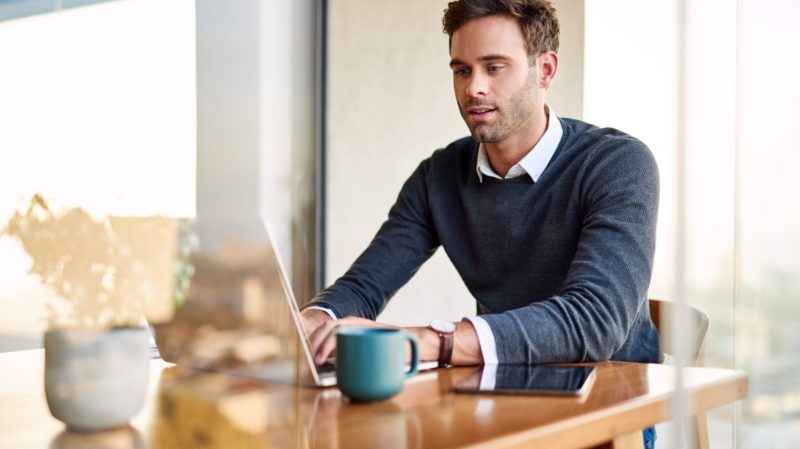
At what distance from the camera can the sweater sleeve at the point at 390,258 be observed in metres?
1.67

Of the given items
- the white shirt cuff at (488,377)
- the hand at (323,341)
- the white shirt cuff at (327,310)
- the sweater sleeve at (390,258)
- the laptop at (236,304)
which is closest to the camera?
the laptop at (236,304)

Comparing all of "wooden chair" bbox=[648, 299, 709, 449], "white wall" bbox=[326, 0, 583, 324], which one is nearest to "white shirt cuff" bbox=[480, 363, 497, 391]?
"wooden chair" bbox=[648, 299, 709, 449]

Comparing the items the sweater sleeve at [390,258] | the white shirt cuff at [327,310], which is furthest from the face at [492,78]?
the white shirt cuff at [327,310]

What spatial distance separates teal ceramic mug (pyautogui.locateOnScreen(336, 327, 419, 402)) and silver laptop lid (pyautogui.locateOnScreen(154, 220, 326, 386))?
0.07 m

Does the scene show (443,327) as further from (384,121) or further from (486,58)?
(384,121)

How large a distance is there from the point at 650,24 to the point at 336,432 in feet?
10.5

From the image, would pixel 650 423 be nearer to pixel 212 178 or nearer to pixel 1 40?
pixel 1 40

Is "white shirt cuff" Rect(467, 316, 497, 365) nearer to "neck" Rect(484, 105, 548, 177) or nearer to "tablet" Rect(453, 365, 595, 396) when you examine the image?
"tablet" Rect(453, 365, 595, 396)

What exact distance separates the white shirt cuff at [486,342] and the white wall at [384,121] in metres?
2.10

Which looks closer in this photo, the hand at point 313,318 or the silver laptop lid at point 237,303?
the silver laptop lid at point 237,303

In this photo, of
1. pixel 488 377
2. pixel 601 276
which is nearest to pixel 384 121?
pixel 601 276

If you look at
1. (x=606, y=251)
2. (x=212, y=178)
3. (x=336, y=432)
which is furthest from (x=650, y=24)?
(x=336, y=432)

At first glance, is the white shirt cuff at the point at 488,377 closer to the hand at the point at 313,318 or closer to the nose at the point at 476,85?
the hand at the point at 313,318

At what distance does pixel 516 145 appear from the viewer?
5.81 ft
